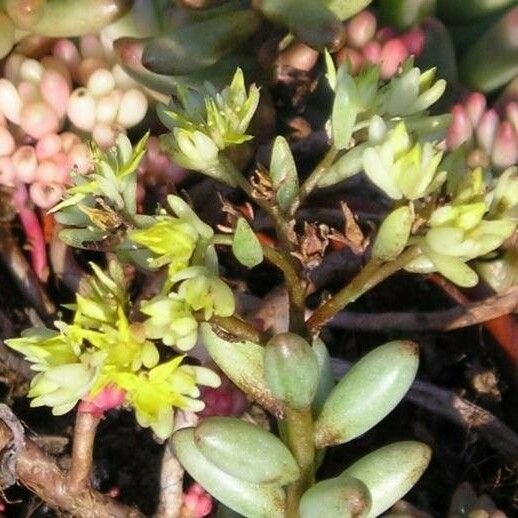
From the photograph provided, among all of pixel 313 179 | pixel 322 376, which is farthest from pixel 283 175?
pixel 322 376

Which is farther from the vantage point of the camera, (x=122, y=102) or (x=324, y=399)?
(x=122, y=102)

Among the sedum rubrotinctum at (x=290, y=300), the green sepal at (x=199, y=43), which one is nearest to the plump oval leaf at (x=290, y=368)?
A: the sedum rubrotinctum at (x=290, y=300)

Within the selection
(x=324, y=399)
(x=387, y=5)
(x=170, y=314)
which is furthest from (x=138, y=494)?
(x=387, y=5)

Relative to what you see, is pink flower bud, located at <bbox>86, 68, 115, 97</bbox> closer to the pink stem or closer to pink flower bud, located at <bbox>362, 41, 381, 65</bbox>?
the pink stem

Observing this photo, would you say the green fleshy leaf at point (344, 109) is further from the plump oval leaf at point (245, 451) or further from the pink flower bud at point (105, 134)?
the pink flower bud at point (105, 134)

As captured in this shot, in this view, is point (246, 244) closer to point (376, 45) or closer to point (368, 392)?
point (368, 392)

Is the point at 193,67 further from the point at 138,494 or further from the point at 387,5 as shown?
the point at 138,494
